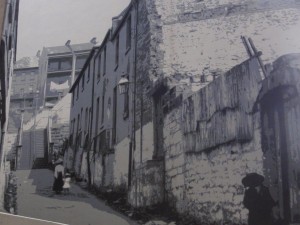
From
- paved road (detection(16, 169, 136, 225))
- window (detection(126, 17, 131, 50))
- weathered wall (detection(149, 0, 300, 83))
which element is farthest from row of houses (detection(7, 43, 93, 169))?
weathered wall (detection(149, 0, 300, 83))

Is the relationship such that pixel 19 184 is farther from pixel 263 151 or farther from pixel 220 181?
pixel 263 151

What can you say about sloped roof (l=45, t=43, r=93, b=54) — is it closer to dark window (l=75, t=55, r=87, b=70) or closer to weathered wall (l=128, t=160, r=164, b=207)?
dark window (l=75, t=55, r=87, b=70)

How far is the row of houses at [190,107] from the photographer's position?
1.83 m

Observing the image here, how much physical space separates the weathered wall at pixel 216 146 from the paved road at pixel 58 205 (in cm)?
37

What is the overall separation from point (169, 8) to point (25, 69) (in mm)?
1057

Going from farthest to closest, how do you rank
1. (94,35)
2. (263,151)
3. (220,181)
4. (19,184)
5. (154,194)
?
(94,35) → (19,184) → (154,194) → (220,181) → (263,151)

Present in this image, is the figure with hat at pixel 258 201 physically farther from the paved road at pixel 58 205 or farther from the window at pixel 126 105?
the window at pixel 126 105

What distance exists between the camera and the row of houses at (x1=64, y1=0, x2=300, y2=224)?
6.00 ft

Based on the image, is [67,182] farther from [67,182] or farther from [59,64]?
[59,64]

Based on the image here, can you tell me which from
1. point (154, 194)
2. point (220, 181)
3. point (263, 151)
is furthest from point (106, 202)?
point (263, 151)

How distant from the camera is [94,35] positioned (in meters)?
2.61

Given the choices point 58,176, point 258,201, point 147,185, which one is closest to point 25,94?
point 58,176

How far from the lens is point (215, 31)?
2523 millimetres

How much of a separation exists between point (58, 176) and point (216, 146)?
3.35 ft
